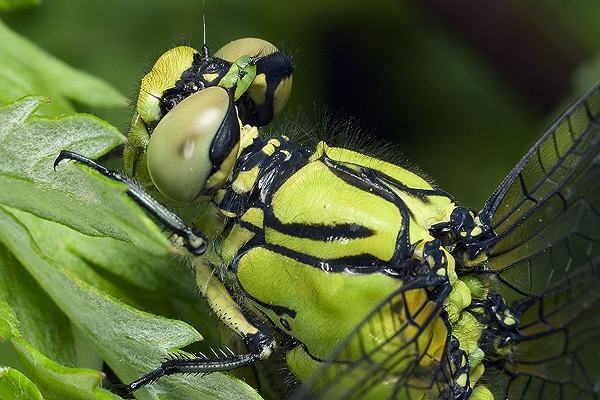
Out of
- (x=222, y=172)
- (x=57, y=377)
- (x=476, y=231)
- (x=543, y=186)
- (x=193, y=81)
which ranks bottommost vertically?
(x=57, y=377)

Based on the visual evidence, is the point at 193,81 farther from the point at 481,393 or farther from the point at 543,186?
the point at 481,393

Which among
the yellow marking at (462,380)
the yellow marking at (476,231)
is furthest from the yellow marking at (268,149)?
the yellow marking at (462,380)

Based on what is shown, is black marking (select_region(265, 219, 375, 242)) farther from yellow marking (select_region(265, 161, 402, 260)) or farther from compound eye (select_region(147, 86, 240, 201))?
compound eye (select_region(147, 86, 240, 201))

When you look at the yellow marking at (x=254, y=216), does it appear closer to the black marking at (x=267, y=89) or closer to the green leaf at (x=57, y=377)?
the black marking at (x=267, y=89)

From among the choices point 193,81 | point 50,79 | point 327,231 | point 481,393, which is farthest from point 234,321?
point 50,79

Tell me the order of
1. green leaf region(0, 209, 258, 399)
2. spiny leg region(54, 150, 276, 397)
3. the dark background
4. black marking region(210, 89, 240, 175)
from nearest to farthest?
green leaf region(0, 209, 258, 399), spiny leg region(54, 150, 276, 397), black marking region(210, 89, 240, 175), the dark background

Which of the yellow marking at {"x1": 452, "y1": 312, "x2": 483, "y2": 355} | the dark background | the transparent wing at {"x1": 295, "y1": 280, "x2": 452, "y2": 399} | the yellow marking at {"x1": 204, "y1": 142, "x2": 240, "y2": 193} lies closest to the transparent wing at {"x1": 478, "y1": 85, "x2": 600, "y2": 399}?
the yellow marking at {"x1": 452, "y1": 312, "x2": 483, "y2": 355}
